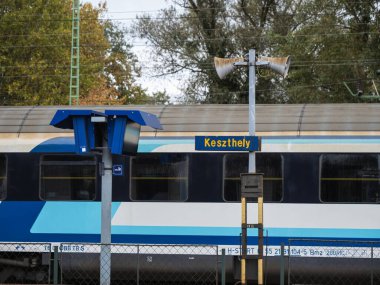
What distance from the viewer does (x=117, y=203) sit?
1576 cm

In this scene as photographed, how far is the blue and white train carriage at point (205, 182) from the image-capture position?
15.2 meters

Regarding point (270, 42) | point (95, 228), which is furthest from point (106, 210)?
point (270, 42)

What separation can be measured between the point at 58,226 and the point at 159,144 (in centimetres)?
235

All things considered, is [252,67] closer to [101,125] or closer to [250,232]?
[101,125]

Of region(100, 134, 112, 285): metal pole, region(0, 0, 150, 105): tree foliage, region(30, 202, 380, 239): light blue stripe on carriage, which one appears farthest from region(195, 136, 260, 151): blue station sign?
region(0, 0, 150, 105): tree foliage

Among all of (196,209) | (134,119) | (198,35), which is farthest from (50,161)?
(198,35)

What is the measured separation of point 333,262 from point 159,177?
3409mm

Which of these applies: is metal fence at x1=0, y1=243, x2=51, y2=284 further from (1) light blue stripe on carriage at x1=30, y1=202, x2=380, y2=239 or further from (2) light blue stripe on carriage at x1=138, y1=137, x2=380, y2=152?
(2) light blue stripe on carriage at x1=138, y1=137, x2=380, y2=152

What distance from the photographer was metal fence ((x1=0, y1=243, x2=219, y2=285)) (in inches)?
609

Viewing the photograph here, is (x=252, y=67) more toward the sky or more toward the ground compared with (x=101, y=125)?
more toward the sky

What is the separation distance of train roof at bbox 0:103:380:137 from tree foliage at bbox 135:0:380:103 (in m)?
17.5

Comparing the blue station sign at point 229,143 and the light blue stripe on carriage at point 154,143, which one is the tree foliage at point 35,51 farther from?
the blue station sign at point 229,143

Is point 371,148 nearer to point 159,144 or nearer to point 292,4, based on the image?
point 159,144

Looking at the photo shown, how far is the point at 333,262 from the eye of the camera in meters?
15.2
